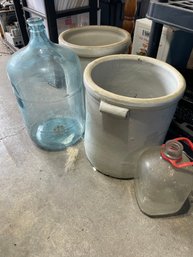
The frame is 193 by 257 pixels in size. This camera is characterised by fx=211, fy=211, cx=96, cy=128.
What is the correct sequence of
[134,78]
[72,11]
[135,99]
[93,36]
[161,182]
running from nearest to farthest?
[135,99]
[161,182]
[134,78]
[93,36]
[72,11]

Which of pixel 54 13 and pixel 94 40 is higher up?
pixel 54 13

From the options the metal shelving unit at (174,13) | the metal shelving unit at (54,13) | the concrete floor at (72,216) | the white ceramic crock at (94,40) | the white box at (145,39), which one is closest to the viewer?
the metal shelving unit at (174,13)

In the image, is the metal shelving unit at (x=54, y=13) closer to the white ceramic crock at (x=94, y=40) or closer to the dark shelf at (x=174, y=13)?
the white ceramic crock at (x=94, y=40)

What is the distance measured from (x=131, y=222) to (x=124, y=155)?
26 cm

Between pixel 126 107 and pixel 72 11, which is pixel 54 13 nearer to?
pixel 72 11

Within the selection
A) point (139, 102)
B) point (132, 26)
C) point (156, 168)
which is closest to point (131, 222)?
point (156, 168)

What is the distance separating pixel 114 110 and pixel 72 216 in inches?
18.4

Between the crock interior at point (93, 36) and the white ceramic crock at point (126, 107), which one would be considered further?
the crock interior at point (93, 36)

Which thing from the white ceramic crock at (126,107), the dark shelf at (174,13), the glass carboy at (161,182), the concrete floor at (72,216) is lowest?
the concrete floor at (72,216)

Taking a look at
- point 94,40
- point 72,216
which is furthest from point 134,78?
point 72,216

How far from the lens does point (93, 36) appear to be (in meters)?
1.20

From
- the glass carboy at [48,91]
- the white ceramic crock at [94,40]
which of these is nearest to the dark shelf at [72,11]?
the white ceramic crock at [94,40]

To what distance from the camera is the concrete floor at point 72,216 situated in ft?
2.49

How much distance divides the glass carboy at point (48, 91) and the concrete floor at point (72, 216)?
0.43ft
